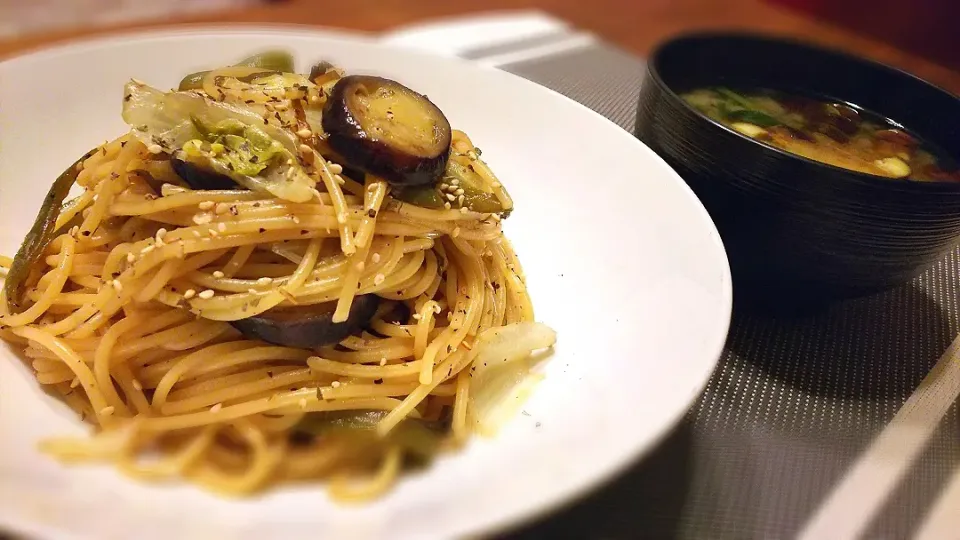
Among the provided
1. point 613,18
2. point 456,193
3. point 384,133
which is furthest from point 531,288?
point 613,18

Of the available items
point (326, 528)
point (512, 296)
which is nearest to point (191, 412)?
point (326, 528)

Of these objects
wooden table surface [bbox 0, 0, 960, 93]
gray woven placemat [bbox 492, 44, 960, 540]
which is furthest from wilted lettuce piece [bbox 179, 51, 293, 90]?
wooden table surface [bbox 0, 0, 960, 93]

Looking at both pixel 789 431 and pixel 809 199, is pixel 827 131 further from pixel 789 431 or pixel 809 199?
pixel 789 431

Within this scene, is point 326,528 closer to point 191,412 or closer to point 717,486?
point 191,412

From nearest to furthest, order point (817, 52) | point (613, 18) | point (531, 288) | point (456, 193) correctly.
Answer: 1. point (456, 193)
2. point (531, 288)
3. point (817, 52)
4. point (613, 18)

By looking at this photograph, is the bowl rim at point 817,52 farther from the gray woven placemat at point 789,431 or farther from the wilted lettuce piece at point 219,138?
the wilted lettuce piece at point 219,138
